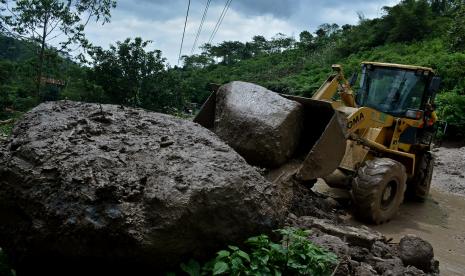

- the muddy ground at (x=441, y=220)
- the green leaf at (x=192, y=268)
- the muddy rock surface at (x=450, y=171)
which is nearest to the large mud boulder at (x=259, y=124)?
the muddy ground at (x=441, y=220)

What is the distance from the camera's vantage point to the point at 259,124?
5914 mm

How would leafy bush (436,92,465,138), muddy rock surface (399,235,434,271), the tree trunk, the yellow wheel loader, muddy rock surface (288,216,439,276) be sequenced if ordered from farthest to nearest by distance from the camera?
the tree trunk, leafy bush (436,92,465,138), the yellow wheel loader, muddy rock surface (399,235,434,271), muddy rock surface (288,216,439,276)

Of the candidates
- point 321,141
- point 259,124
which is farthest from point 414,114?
point 259,124

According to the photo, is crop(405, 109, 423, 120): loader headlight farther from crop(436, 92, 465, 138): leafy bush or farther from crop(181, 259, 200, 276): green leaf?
crop(436, 92, 465, 138): leafy bush

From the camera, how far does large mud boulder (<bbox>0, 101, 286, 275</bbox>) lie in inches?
120

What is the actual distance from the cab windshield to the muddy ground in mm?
1877

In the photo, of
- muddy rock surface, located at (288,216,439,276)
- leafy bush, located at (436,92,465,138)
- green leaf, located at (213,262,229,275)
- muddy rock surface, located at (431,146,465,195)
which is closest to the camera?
green leaf, located at (213,262,229,275)

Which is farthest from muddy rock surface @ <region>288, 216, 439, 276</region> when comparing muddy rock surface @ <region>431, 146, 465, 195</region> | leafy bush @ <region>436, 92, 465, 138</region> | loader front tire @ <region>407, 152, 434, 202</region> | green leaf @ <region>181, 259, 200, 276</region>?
leafy bush @ <region>436, 92, 465, 138</region>

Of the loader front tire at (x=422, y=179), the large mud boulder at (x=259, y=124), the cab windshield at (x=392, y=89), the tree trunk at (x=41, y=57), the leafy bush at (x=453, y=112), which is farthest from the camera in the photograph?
the tree trunk at (x=41, y=57)

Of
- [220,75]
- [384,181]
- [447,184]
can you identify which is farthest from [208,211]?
[220,75]

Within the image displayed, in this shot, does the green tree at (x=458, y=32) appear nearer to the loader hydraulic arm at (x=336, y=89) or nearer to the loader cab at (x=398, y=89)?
the loader cab at (x=398, y=89)

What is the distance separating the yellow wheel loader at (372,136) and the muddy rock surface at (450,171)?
352cm

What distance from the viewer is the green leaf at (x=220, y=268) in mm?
2870

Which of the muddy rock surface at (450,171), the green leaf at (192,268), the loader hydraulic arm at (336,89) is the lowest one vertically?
the muddy rock surface at (450,171)
